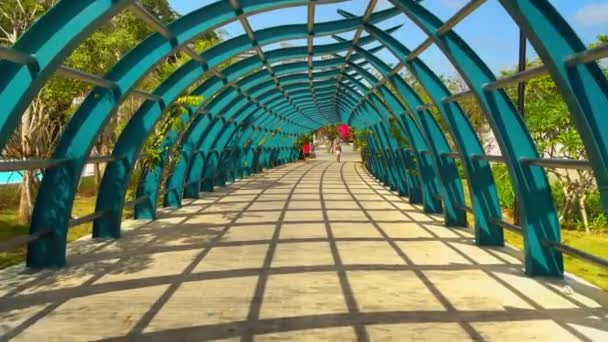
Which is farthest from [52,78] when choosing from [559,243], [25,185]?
[559,243]

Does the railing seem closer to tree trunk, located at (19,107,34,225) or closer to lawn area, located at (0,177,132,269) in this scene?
lawn area, located at (0,177,132,269)

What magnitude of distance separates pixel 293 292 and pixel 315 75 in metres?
11.3

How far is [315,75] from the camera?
53.0 feet

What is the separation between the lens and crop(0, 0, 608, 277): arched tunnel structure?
4.63 metres

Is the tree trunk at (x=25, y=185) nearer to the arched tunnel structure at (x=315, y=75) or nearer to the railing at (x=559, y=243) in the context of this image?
the arched tunnel structure at (x=315, y=75)

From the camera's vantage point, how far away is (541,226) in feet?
20.8

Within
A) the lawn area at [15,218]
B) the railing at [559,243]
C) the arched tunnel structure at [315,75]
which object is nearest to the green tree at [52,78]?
the lawn area at [15,218]

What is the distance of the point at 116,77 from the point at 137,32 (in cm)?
867

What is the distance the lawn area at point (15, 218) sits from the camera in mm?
7758

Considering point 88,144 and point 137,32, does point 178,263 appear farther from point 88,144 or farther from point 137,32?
point 137,32

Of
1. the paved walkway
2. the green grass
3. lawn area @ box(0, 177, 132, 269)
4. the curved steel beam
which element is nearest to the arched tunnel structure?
the curved steel beam

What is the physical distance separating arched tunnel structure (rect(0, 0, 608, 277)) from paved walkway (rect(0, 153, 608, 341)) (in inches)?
23.3

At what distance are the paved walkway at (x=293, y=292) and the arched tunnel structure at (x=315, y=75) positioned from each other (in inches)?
23.3

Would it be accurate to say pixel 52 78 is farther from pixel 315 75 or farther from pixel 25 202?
pixel 315 75
